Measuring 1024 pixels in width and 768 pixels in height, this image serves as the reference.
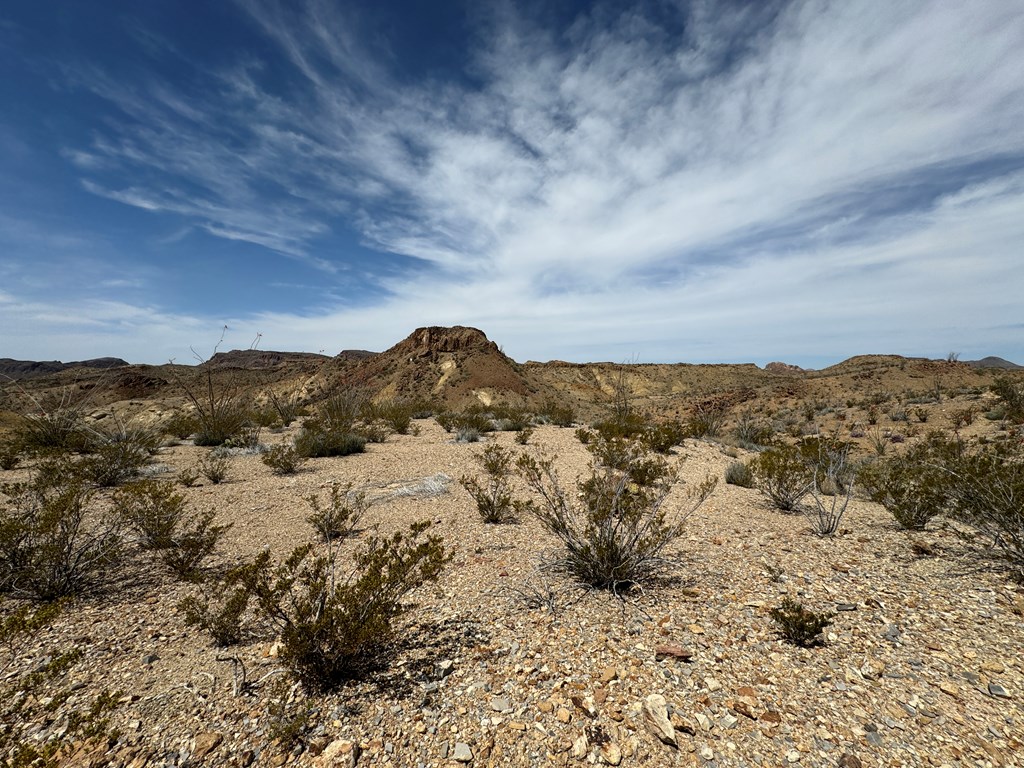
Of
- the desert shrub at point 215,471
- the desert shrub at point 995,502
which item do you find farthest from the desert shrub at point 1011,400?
the desert shrub at point 215,471

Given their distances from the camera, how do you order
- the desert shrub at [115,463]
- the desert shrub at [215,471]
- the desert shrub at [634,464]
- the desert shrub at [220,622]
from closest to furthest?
the desert shrub at [220,622] → the desert shrub at [115,463] → the desert shrub at [634,464] → the desert shrub at [215,471]

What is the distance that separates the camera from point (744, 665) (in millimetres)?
3004

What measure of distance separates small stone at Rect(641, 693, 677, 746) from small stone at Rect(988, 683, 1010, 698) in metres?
2.00

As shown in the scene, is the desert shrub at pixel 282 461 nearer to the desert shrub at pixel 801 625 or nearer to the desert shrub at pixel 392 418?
the desert shrub at pixel 392 418

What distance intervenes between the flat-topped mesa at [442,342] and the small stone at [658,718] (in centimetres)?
5254

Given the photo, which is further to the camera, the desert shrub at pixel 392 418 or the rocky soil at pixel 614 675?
the desert shrub at pixel 392 418

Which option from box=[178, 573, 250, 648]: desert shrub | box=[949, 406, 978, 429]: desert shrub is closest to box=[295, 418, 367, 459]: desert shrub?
box=[178, 573, 250, 648]: desert shrub

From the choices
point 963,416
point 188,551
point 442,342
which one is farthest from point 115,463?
point 442,342

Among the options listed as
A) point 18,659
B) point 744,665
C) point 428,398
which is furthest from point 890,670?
point 428,398

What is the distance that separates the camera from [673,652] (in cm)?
315

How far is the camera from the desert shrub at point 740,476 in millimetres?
8781

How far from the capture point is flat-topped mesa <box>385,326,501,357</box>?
55.3 metres

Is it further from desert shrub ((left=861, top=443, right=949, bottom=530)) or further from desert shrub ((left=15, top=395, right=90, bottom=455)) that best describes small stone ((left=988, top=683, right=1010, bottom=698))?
desert shrub ((left=15, top=395, right=90, bottom=455))

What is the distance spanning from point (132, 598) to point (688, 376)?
6830cm
